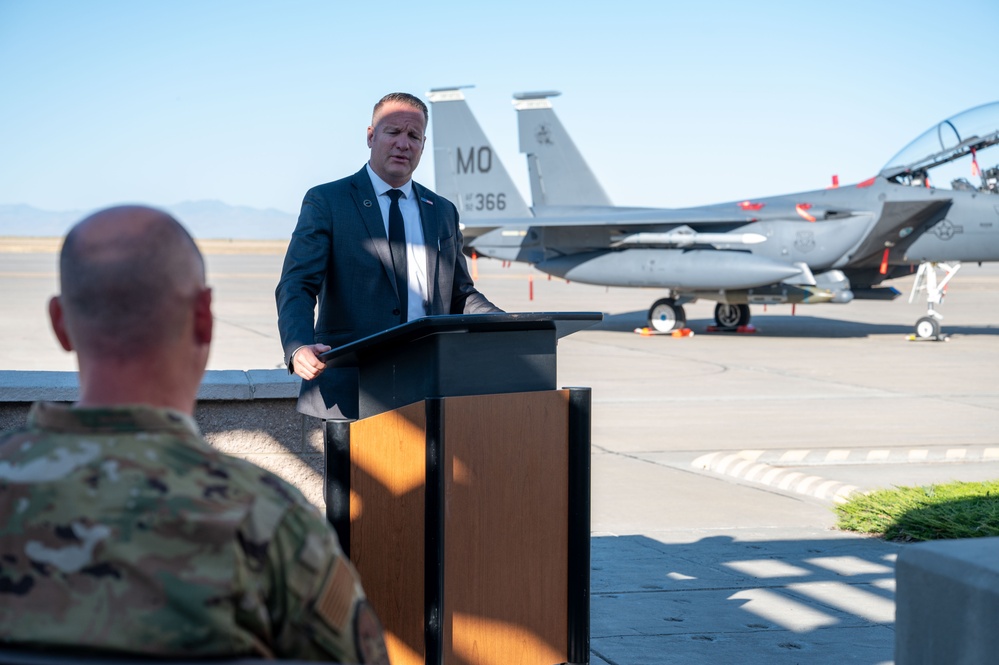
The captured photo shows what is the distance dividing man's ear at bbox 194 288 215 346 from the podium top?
46.8 inches

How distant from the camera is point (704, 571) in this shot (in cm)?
496

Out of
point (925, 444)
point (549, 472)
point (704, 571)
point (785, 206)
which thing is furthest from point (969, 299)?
point (549, 472)

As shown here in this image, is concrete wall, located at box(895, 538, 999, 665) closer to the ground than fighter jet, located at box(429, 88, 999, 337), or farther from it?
closer to the ground

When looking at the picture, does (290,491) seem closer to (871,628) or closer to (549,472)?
(549,472)

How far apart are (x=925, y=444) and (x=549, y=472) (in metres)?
6.76

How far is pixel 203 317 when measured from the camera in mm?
1418

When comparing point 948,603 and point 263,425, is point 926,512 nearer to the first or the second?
point 263,425

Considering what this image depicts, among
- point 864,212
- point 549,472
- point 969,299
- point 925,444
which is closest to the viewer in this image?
point 549,472

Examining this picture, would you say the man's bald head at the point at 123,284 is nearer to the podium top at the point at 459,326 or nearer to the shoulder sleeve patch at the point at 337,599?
the shoulder sleeve patch at the point at 337,599

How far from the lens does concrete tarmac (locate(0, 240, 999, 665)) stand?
412cm

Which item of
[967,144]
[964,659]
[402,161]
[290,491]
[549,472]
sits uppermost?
[967,144]

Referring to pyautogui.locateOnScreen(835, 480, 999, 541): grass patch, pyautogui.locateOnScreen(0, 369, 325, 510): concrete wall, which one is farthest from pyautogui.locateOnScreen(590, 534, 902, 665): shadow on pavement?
pyautogui.locateOnScreen(0, 369, 325, 510): concrete wall

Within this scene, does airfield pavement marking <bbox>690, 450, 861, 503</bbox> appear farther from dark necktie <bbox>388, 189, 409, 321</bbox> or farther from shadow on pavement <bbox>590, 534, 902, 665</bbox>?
dark necktie <bbox>388, 189, 409, 321</bbox>

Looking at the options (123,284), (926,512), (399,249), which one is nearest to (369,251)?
(399,249)
